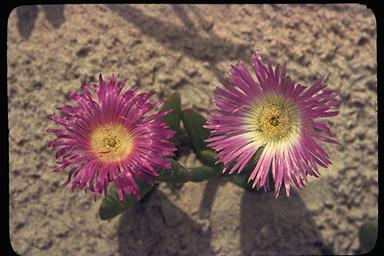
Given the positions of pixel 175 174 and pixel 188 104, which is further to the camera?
pixel 188 104

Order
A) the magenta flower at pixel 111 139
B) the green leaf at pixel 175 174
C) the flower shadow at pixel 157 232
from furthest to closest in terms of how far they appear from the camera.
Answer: the flower shadow at pixel 157 232 < the green leaf at pixel 175 174 < the magenta flower at pixel 111 139

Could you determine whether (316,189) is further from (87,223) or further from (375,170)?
(87,223)

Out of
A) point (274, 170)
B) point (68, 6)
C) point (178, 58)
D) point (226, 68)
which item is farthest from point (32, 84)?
point (274, 170)

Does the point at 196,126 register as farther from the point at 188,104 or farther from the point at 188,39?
the point at 188,39

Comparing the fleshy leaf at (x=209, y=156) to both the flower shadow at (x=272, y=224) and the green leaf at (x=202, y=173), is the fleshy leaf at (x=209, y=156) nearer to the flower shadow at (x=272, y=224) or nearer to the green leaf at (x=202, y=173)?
the green leaf at (x=202, y=173)

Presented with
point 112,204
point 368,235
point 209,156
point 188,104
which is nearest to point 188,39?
point 188,104

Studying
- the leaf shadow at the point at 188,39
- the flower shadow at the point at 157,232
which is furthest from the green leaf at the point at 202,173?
Answer: the leaf shadow at the point at 188,39

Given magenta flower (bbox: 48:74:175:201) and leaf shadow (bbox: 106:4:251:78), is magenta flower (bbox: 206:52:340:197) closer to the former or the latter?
magenta flower (bbox: 48:74:175:201)

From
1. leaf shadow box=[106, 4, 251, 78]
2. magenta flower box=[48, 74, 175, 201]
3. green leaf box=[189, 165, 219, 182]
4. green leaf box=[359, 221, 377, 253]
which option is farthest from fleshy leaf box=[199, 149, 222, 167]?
green leaf box=[359, 221, 377, 253]
